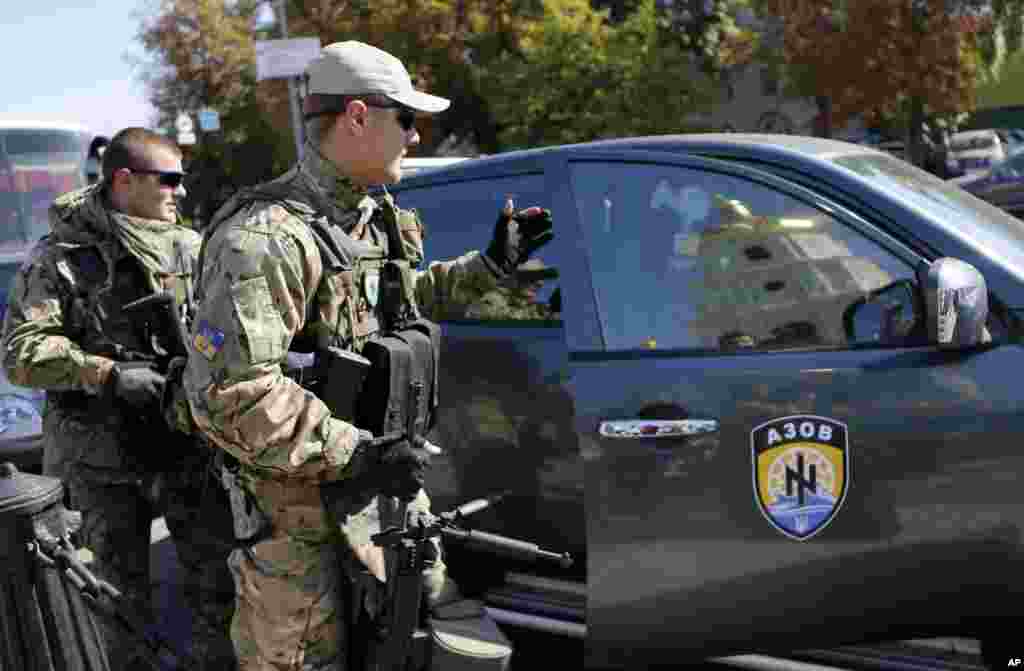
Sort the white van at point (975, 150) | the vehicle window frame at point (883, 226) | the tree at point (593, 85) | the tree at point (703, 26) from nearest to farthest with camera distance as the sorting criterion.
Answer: the vehicle window frame at point (883, 226) → the tree at point (593, 85) → the white van at point (975, 150) → the tree at point (703, 26)

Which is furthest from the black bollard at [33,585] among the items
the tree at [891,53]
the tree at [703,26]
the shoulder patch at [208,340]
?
the tree at [703,26]

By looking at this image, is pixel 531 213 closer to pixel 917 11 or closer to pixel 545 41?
pixel 917 11

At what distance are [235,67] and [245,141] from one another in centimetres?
262

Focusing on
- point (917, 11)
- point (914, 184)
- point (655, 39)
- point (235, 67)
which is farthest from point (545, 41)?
point (914, 184)

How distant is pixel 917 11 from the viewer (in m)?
19.3

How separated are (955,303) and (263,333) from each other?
1.51 metres

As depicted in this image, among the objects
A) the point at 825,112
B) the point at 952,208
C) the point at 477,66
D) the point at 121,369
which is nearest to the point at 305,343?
the point at 121,369

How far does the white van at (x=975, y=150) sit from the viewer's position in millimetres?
24438

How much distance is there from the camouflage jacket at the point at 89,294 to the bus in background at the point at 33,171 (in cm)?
553

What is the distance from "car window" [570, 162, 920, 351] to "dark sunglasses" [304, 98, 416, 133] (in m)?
0.76

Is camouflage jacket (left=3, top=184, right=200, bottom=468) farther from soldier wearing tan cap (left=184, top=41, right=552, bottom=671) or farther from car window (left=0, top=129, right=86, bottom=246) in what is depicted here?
car window (left=0, top=129, right=86, bottom=246)

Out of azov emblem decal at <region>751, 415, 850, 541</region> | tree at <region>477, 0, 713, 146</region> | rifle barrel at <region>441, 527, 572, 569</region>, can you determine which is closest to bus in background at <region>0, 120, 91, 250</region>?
rifle barrel at <region>441, 527, 572, 569</region>

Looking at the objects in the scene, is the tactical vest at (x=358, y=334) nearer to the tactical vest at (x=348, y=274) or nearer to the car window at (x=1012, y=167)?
the tactical vest at (x=348, y=274)

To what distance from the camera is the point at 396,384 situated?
85.6 inches
